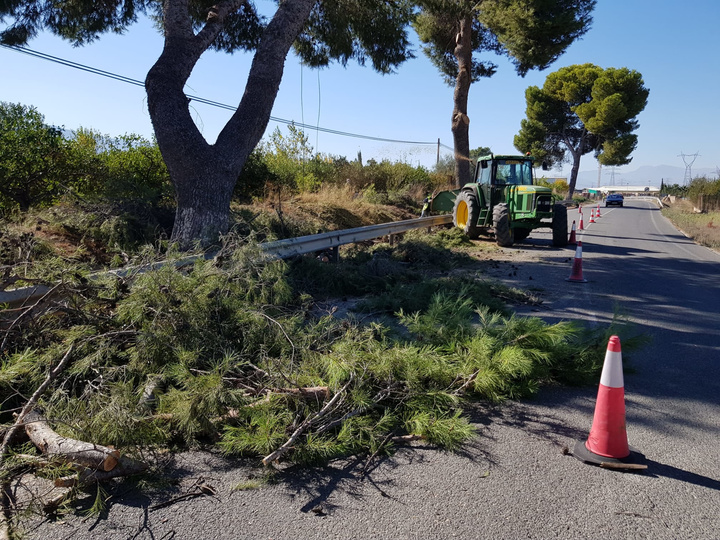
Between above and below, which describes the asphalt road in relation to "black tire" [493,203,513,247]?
below

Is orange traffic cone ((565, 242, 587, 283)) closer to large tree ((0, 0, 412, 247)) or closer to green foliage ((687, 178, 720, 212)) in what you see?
large tree ((0, 0, 412, 247))

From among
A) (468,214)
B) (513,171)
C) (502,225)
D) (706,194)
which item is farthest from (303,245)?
(706,194)

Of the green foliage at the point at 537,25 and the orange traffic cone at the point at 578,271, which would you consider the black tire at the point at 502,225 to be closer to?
the orange traffic cone at the point at 578,271

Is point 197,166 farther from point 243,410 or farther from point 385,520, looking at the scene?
point 385,520

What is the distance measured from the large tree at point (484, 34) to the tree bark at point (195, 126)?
748 centimetres

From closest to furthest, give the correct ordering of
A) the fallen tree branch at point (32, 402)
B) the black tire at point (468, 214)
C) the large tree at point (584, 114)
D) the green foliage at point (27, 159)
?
the fallen tree branch at point (32, 402), the green foliage at point (27, 159), the black tire at point (468, 214), the large tree at point (584, 114)

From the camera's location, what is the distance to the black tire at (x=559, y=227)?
14.3 m

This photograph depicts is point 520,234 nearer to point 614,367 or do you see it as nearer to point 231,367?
point 614,367

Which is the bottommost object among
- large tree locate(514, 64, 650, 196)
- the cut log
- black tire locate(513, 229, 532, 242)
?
the cut log

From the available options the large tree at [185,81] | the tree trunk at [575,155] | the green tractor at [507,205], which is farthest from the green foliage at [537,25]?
the tree trunk at [575,155]

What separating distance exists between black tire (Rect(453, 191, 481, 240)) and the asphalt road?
415 inches

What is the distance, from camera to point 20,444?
3369 mm

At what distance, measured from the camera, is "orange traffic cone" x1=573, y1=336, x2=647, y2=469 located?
332 centimetres

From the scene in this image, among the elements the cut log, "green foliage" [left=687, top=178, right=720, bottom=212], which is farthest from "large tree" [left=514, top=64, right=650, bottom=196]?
the cut log
